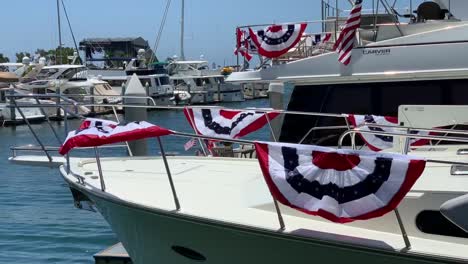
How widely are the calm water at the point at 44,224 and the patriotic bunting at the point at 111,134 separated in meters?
3.96

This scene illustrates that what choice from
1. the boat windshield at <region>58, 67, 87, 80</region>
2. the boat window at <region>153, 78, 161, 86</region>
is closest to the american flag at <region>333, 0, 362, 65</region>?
the boat window at <region>153, 78, 161, 86</region>

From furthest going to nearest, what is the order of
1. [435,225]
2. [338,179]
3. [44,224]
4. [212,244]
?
1. [44,224]
2. [212,244]
3. [435,225]
4. [338,179]

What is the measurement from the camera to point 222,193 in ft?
18.0

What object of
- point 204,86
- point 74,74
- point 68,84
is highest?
point 74,74

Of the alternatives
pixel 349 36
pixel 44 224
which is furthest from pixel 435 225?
pixel 44 224

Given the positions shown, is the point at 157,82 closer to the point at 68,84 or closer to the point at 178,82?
the point at 68,84

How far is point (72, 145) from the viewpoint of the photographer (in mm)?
5410

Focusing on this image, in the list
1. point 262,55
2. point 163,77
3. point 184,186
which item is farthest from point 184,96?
point 184,186

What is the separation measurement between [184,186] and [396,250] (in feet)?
6.86

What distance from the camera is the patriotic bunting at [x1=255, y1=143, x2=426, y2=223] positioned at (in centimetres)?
413

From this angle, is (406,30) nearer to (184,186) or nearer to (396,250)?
(184,186)

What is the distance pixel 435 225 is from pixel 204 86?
4997cm

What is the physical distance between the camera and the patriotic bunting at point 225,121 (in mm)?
7211

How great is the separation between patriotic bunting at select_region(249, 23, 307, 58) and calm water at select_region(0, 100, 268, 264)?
11.6 feet
